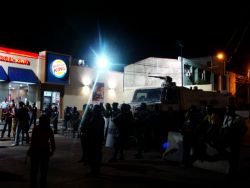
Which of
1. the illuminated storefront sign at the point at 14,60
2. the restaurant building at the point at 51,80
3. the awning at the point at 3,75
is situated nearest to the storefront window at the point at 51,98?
the restaurant building at the point at 51,80

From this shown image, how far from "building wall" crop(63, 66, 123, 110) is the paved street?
58.4 feet

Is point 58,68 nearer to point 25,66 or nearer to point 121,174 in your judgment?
point 25,66

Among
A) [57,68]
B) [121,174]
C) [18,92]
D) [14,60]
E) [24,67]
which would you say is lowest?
[121,174]

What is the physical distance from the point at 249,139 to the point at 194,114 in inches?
275

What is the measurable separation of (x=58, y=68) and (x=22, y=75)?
10.9ft

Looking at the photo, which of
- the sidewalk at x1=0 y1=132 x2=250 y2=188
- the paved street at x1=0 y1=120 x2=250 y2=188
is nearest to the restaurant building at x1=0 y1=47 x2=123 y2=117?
the paved street at x1=0 y1=120 x2=250 y2=188

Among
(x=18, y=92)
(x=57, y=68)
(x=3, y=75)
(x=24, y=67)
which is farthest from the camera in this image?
(x=57, y=68)

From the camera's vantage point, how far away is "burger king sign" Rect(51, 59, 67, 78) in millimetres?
26781

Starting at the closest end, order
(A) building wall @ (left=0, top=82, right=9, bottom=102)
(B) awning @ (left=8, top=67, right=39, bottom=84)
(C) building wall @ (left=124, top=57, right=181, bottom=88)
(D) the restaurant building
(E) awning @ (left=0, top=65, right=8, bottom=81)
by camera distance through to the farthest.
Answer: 1. (E) awning @ (left=0, top=65, right=8, bottom=81)
2. (B) awning @ (left=8, top=67, right=39, bottom=84)
3. (A) building wall @ (left=0, top=82, right=9, bottom=102)
4. (D) the restaurant building
5. (C) building wall @ (left=124, top=57, right=181, bottom=88)

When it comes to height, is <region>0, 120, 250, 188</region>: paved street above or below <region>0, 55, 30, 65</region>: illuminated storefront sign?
below

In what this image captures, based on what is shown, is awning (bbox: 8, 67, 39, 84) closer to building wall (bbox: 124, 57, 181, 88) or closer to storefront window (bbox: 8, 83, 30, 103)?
storefront window (bbox: 8, 83, 30, 103)

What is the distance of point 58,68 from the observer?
1064 inches

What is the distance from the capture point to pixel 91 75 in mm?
30422

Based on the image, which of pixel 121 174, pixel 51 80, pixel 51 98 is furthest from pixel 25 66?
pixel 121 174
